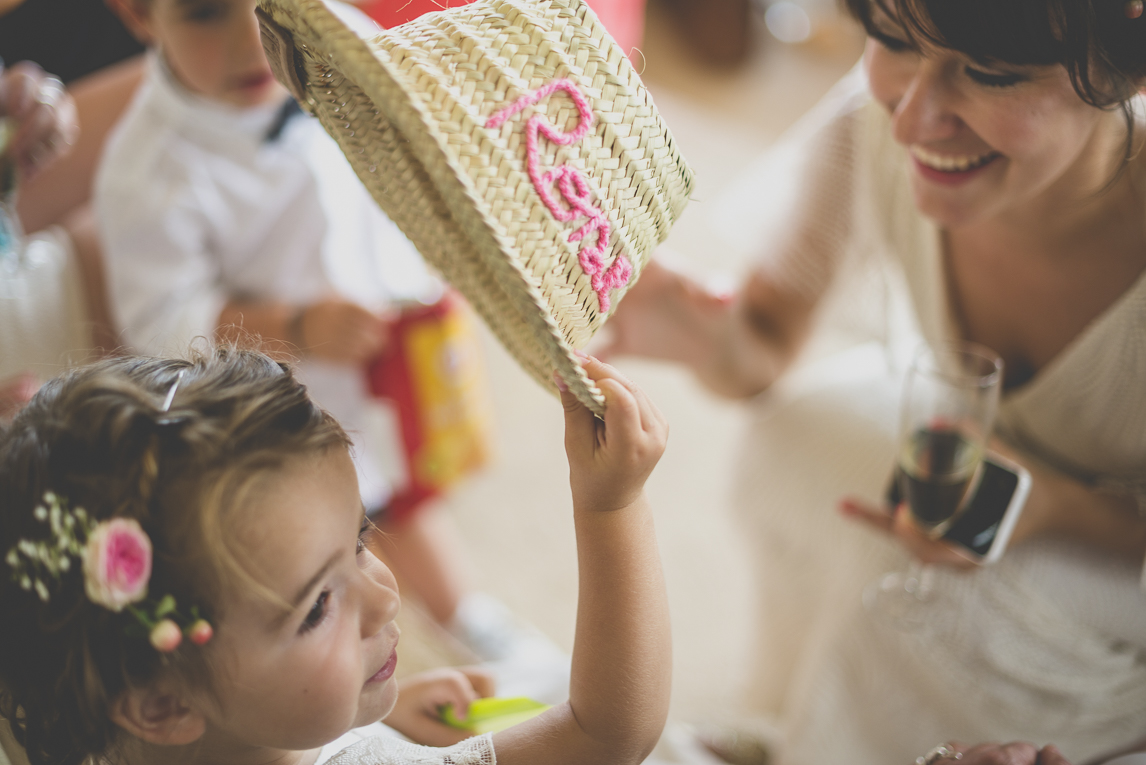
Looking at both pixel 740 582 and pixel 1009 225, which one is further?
pixel 740 582

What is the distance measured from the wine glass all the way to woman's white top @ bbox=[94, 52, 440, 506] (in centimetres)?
72

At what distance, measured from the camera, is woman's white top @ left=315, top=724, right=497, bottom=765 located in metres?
0.68

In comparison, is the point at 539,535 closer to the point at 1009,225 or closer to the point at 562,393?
the point at 1009,225

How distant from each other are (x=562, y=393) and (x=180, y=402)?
269mm

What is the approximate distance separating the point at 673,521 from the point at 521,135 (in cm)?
132

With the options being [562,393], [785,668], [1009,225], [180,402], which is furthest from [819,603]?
[180,402]

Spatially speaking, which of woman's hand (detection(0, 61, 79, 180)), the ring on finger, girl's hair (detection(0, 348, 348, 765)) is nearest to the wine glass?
the ring on finger

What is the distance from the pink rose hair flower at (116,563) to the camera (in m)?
0.56

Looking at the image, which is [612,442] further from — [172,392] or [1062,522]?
[1062,522]

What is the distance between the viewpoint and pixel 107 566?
56 cm

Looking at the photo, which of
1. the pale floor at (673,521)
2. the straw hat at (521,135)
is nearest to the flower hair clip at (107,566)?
the straw hat at (521,135)

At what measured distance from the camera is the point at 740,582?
1689 millimetres

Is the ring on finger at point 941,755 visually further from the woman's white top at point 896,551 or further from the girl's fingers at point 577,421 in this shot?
the girl's fingers at point 577,421

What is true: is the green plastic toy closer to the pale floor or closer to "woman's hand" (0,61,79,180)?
the pale floor
